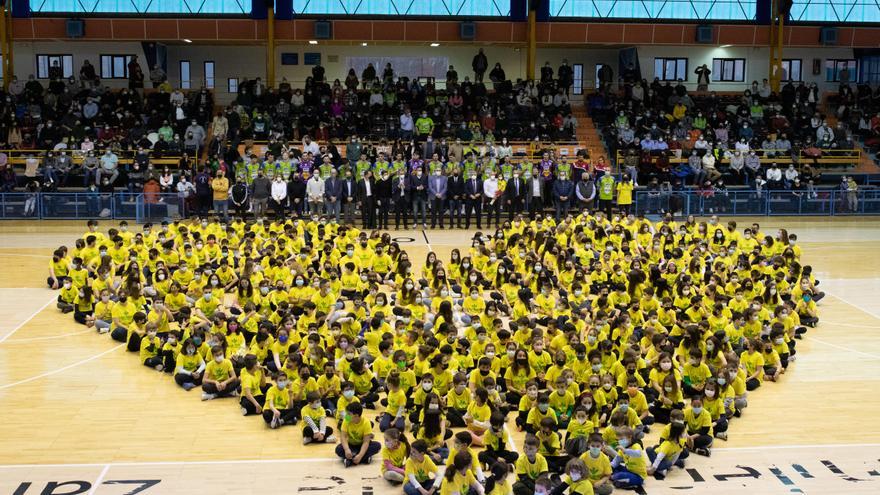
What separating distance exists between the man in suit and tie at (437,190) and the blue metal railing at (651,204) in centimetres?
711

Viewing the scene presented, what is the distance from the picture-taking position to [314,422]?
666 inches

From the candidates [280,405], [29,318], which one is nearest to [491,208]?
[29,318]

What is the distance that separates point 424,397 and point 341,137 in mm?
27997

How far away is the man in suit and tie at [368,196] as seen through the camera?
36281 mm

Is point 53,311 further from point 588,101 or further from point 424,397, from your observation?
point 588,101

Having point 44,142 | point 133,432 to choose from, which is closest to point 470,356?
point 133,432

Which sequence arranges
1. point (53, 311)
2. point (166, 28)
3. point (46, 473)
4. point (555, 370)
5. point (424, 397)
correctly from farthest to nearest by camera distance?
point (166, 28) → point (53, 311) → point (555, 370) → point (424, 397) → point (46, 473)

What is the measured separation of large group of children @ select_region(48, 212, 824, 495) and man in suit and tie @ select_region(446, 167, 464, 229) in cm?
619

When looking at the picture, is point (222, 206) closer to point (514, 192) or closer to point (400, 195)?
point (400, 195)

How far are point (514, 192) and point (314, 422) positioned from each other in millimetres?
21265

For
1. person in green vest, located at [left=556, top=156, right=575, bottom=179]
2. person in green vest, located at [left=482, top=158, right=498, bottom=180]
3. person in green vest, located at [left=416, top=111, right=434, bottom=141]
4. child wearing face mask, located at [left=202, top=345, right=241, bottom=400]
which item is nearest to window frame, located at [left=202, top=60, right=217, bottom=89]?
person in green vest, located at [left=416, top=111, right=434, bottom=141]

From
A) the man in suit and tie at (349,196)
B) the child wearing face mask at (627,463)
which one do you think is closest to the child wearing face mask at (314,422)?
the child wearing face mask at (627,463)

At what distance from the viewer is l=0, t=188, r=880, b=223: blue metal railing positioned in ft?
122

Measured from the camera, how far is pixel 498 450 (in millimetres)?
15867
